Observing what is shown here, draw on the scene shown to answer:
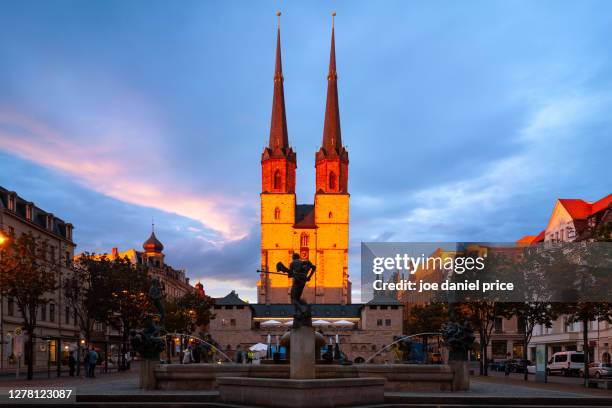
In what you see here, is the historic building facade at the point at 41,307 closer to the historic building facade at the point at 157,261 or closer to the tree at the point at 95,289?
the tree at the point at 95,289

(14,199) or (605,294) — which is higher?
(14,199)

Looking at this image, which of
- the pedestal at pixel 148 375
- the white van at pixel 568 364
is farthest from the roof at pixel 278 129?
the pedestal at pixel 148 375

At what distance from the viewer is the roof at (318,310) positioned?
5074 inches

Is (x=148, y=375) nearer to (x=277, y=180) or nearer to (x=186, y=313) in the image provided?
(x=186, y=313)

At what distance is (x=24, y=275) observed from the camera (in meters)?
41.0

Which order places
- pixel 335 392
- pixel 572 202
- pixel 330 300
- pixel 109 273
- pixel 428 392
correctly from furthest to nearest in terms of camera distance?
pixel 330 300
pixel 572 202
pixel 109 273
pixel 428 392
pixel 335 392

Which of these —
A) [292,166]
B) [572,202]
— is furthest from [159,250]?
[572,202]

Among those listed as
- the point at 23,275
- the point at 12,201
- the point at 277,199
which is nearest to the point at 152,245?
the point at 277,199

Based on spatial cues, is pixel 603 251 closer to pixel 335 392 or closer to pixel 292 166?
pixel 335 392

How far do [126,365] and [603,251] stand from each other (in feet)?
149

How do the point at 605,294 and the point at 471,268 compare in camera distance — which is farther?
the point at 471,268

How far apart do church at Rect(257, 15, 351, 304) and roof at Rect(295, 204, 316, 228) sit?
214 mm

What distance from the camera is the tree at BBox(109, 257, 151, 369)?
58456 mm

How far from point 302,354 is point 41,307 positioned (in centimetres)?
5539
